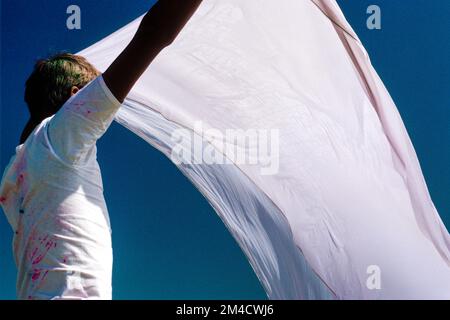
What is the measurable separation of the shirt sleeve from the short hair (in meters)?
0.30

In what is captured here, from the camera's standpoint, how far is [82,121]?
4.02 feet

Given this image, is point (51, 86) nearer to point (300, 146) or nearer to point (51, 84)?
point (51, 84)

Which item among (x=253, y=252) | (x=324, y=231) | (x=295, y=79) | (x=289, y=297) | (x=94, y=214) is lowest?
(x=289, y=297)

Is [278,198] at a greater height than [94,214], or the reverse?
[94,214]

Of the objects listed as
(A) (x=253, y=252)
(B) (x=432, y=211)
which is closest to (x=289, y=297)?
(A) (x=253, y=252)

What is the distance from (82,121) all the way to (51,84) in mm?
417

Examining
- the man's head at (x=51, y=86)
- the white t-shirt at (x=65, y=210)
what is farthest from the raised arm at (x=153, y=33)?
the man's head at (x=51, y=86)

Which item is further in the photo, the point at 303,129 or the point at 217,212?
the point at 217,212

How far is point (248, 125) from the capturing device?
8.91 ft
